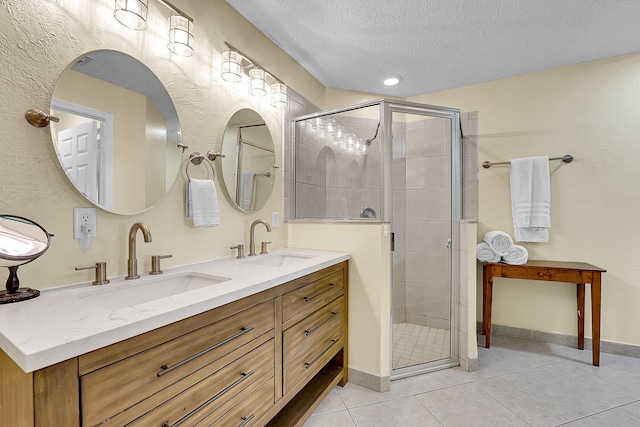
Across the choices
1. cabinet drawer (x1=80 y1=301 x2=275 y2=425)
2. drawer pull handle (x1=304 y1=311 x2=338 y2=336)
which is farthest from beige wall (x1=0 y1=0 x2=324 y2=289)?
drawer pull handle (x1=304 y1=311 x2=338 y2=336)

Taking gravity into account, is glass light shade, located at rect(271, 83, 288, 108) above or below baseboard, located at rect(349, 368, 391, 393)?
above

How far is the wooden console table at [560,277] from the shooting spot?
7.24ft

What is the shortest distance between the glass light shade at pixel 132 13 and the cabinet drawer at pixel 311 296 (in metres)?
1.34

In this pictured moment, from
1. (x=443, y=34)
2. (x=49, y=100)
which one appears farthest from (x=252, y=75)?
(x=443, y=34)

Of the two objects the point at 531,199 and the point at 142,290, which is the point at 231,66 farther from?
the point at 531,199

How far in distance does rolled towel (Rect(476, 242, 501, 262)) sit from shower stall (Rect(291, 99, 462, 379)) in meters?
0.45

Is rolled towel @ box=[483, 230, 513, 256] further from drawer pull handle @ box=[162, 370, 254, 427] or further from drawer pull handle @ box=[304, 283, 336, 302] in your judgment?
drawer pull handle @ box=[162, 370, 254, 427]

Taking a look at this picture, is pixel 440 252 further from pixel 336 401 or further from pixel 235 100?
pixel 235 100

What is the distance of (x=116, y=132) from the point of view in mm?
1237

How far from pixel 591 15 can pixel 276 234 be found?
259 centimetres

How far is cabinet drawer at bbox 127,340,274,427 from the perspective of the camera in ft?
2.79

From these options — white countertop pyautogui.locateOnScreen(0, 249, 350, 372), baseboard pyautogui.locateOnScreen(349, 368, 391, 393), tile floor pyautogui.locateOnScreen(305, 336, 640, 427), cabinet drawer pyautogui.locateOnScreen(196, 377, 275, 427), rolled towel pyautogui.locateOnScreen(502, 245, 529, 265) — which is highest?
white countertop pyautogui.locateOnScreen(0, 249, 350, 372)

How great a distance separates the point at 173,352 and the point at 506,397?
203cm

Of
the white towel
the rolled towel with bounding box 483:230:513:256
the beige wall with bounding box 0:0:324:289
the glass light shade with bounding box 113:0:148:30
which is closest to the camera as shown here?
the beige wall with bounding box 0:0:324:289
